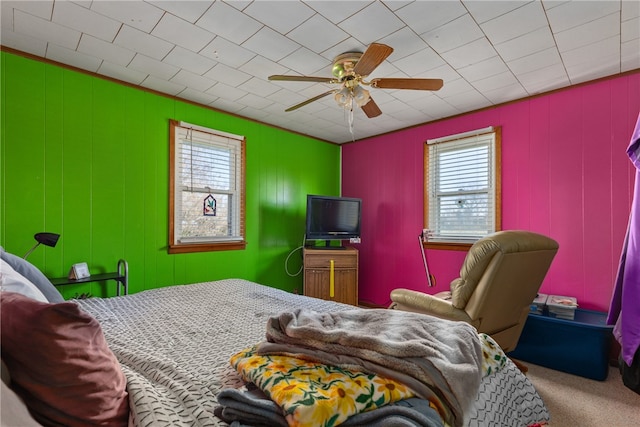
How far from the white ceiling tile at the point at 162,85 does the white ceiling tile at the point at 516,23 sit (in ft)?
8.45

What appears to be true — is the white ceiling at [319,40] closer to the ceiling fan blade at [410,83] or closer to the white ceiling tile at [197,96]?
the white ceiling tile at [197,96]

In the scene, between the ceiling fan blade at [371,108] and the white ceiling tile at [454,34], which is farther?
the ceiling fan blade at [371,108]

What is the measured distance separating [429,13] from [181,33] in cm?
162

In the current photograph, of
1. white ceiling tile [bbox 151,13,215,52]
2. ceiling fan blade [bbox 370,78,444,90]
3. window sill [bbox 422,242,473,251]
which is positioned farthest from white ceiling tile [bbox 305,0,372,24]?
window sill [bbox 422,242,473,251]

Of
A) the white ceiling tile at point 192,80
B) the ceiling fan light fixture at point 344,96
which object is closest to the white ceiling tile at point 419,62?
the ceiling fan light fixture at point 344,96

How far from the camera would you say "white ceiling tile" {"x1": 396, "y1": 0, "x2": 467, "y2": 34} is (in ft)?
5.83

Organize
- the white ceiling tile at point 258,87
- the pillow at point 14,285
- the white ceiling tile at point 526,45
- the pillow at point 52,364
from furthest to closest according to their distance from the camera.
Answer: the white ceiling tile at point 258,87 < the white ceiling tile at point 526,45 < the pillow at point 14,285 < the pillow at point 52,364

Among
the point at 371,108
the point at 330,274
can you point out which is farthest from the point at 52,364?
the point at 330,274

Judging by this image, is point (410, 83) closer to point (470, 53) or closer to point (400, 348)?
point (470, 53)

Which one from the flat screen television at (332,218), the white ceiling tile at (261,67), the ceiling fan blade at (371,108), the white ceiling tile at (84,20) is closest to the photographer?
the white ceiling tile at (84,20)

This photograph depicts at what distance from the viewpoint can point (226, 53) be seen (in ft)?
7.51

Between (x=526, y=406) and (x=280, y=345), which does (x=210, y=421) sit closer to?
(x=280, y=345)

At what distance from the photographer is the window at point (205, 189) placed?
10.2 ft

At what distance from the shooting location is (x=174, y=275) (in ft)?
10.1
